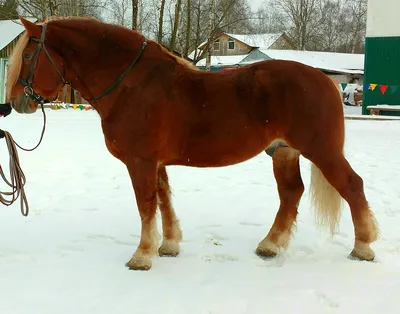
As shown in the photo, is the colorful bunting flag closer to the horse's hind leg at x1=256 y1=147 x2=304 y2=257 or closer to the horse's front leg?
the horse's hind leg at x1=256 y1=147 x2=304 y2=257

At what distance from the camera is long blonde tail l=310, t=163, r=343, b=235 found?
12.2ft

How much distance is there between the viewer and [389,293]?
2.94 metres

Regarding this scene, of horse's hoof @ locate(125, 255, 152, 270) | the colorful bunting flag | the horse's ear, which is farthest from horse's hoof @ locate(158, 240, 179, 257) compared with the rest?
the colorful bunting flag

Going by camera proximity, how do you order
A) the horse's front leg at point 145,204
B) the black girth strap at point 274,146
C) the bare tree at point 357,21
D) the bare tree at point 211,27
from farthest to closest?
the bare tree at point 357,21
the bare tree at point 211,27
the black girth strap at point 274,146
the horse's front leg at point 145,204

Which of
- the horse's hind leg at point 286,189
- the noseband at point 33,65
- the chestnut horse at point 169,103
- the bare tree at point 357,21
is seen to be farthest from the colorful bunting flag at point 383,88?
the bare tree at point 357,21

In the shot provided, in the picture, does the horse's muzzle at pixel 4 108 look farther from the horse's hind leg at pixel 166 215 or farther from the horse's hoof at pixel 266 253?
the horse's hoof at pixel 266 253

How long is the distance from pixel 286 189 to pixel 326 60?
4060cm

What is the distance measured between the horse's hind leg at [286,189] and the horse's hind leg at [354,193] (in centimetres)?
39

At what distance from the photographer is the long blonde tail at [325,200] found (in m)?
3.72

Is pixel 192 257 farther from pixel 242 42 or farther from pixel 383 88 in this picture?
pixel 242 42

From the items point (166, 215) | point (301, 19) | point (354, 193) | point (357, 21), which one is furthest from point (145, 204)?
point (357, 21)

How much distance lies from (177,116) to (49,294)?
1.59 m

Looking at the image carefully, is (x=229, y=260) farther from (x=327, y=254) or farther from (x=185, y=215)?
(x=185, y=215)

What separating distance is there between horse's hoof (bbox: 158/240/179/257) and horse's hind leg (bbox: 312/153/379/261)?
1.40 m
